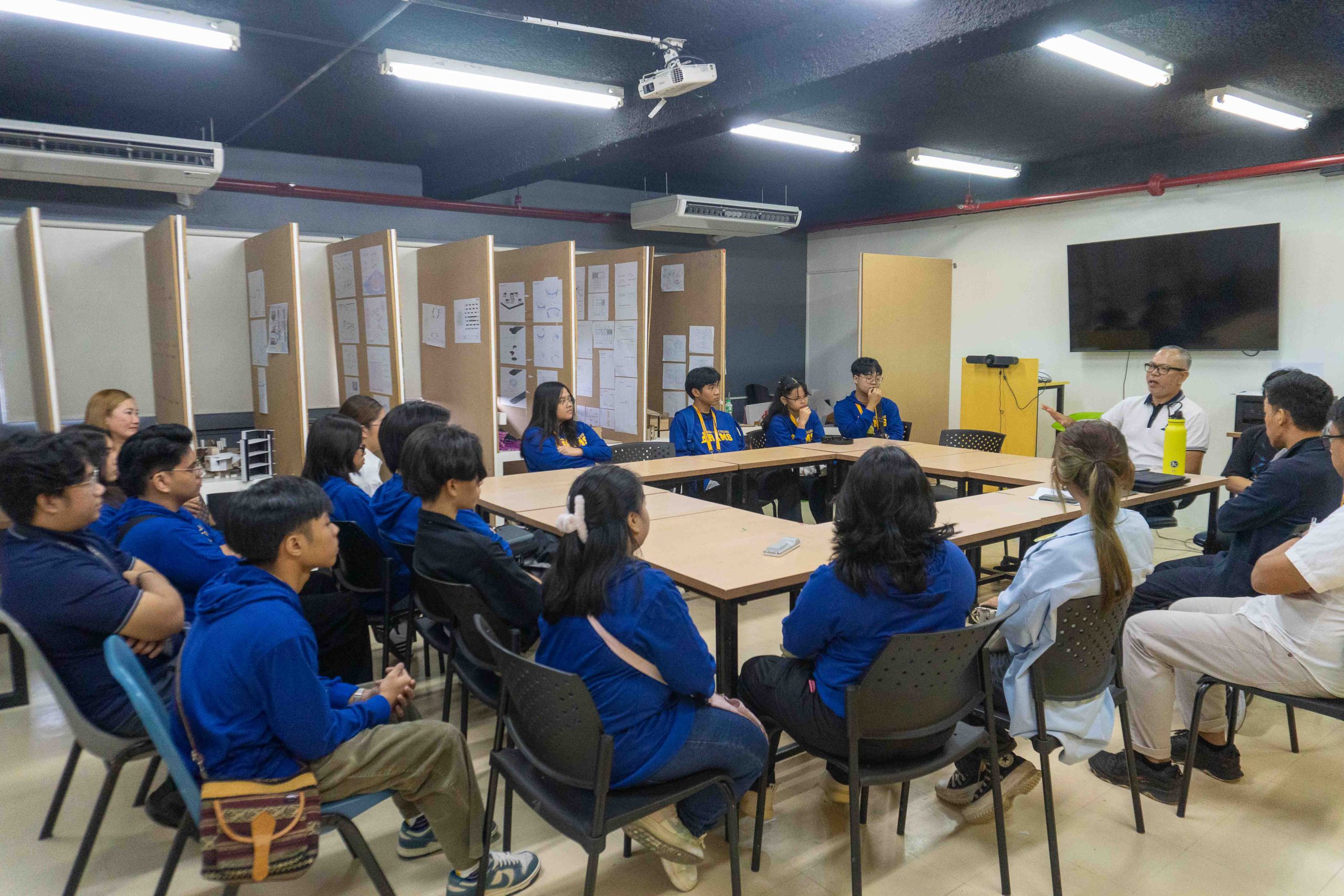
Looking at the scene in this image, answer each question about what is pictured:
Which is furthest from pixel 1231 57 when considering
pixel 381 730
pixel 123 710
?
pixel 123 710

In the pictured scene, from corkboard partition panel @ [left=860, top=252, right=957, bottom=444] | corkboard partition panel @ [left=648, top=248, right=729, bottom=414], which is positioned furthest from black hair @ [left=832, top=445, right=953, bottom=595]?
corkboard partition panel @ [left=860, top=252, right=957, bottom=444]

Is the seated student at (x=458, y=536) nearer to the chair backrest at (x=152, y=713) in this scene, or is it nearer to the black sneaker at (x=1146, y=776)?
the chair backrest at (x=152, y=713)

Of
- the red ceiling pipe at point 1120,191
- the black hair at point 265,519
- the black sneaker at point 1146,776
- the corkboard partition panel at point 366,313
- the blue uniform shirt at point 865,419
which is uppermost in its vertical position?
the red ceiling pipe at point 1120,191

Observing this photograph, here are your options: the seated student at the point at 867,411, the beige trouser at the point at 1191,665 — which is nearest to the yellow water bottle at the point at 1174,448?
the beige trouser at the point at 1191,665

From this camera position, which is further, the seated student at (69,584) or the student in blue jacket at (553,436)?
the student in blue jacket at (553,436)

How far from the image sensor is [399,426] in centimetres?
293

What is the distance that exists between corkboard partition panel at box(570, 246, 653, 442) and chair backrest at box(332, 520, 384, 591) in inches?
83.4

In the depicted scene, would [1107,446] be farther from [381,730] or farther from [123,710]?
[123,710]

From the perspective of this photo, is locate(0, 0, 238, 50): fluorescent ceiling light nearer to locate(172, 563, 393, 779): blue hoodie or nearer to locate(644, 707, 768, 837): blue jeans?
locate(172, 563, 393, 779): blue hoodie

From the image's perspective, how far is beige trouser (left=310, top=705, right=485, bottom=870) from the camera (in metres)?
1.65

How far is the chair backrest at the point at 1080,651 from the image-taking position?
1.95m

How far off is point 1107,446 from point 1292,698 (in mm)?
859

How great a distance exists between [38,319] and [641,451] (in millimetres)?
3092

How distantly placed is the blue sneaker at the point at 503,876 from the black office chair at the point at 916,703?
2.45ft
